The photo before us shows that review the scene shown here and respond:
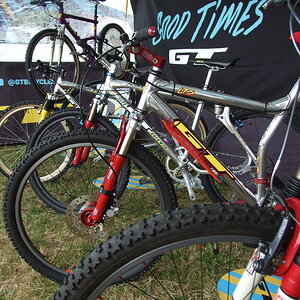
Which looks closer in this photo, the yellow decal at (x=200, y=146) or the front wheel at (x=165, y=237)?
the front wheel at (x=165, y=237)

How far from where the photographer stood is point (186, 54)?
2693 millimetres

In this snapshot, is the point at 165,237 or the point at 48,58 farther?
the point at 48,58

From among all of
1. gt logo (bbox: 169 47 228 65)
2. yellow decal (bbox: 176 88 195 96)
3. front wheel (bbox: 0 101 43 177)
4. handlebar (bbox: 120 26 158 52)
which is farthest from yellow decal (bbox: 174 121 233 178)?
front wheel (bbox: 0 101 43 177)

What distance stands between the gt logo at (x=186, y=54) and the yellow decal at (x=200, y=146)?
136cm

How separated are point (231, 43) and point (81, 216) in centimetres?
183

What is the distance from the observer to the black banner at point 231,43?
207 centimetres

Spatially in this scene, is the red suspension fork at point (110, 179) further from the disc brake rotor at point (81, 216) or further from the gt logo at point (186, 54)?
the gt logo at point (186, 54)

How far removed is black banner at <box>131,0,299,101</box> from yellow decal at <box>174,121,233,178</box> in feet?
3.72

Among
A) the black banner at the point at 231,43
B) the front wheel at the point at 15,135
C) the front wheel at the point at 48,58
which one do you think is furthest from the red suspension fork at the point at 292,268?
the front wheel at the point at 15,135

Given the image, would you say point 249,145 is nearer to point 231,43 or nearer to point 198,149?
point 231,43

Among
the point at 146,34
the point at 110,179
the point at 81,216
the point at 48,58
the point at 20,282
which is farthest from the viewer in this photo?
the point at 48,58

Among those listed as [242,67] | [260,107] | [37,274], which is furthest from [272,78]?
[37,274]

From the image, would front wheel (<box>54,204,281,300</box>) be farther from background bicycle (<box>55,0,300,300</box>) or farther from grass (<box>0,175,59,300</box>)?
grass (<box>0,175,59,300</box>)

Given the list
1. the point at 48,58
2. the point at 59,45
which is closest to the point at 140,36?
the point at 59,45
